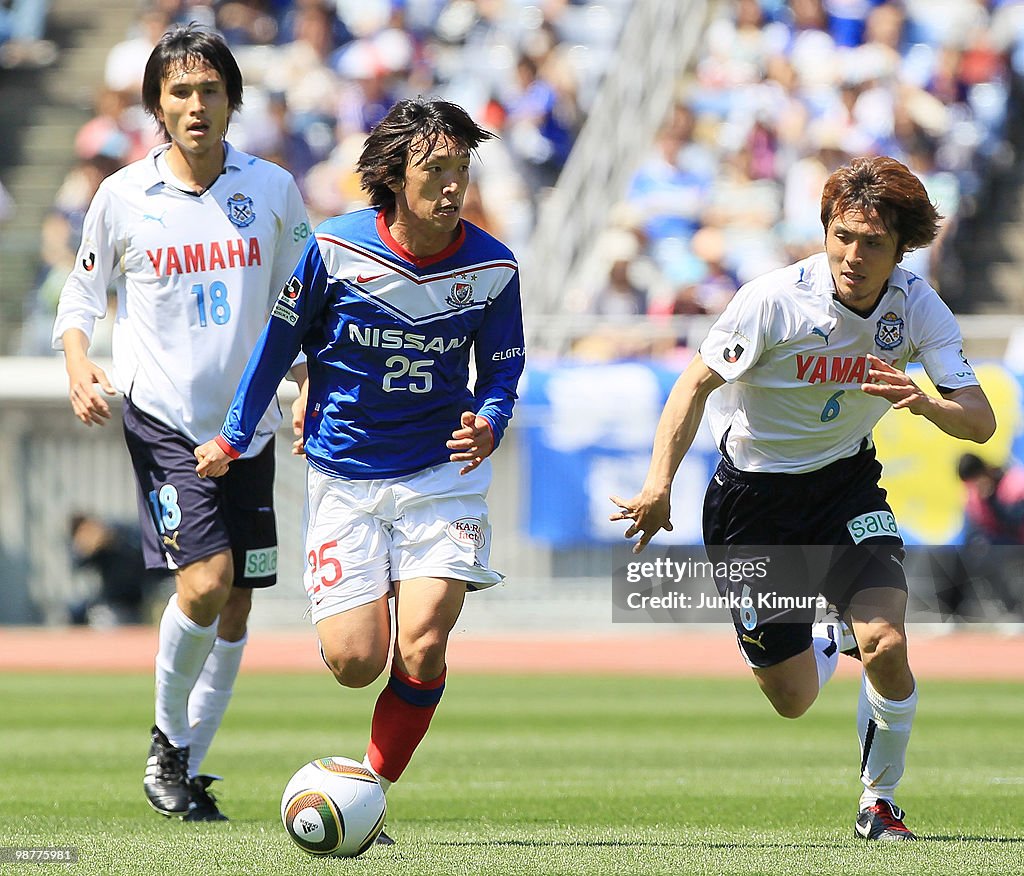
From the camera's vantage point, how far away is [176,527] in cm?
720

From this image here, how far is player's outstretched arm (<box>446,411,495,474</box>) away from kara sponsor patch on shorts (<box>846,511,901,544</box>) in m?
1.48

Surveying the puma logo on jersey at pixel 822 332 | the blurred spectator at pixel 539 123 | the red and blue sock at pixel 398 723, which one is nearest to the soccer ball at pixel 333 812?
the red and blue sock at pixel 398 723

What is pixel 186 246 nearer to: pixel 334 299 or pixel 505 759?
pixel 334 299

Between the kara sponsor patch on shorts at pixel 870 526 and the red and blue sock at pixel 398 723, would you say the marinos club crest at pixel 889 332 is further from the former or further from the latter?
the red and blue sock at pixel 398 723

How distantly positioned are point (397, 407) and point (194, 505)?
1.15 m

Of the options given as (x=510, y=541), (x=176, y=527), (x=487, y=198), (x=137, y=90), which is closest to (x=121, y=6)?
(x=137, y=90)

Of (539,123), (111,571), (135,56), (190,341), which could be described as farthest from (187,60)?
(135,56)

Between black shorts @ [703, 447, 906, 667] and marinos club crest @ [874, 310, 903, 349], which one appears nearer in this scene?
marinos club crest @ [874, 310, 903, 349]

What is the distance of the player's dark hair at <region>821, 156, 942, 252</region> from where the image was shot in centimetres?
646

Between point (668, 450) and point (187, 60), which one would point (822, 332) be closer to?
point (668, 450)

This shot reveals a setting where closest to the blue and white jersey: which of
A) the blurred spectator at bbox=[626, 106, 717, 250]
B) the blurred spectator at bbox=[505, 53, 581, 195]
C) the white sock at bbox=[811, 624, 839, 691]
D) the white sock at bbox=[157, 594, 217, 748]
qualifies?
the white sock at bbox=[157, 594, 217, 748]

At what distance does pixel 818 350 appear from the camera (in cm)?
673

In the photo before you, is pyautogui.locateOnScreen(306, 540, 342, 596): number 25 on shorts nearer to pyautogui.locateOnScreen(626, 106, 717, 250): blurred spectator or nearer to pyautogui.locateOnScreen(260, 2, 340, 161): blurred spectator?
pyautogui.locateOnScreen(626, 106, 717, 250): blurred spectator

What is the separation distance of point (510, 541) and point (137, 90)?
768 centimetres
